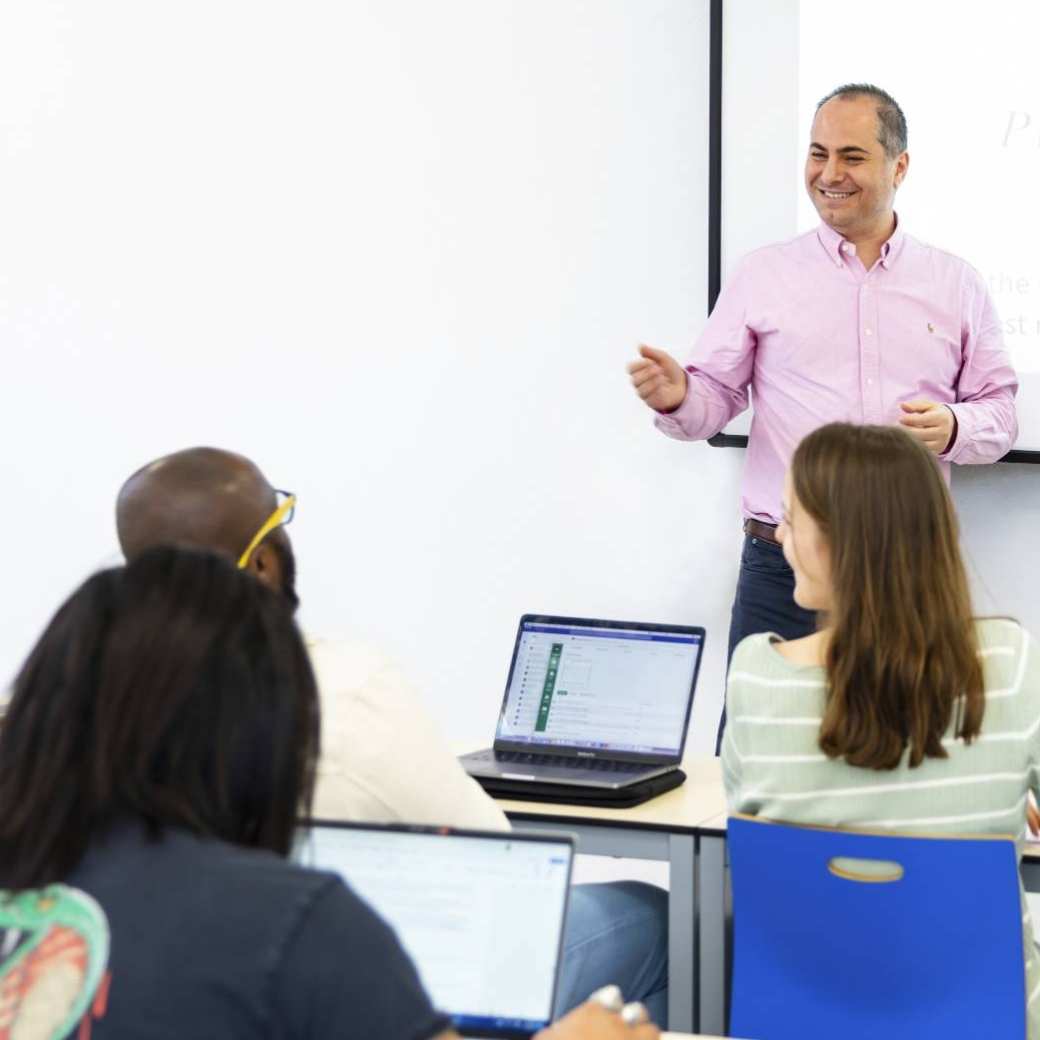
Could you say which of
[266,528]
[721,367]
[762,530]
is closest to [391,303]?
[721,367]

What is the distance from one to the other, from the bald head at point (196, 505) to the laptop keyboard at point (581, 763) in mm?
799

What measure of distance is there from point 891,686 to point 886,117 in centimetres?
184

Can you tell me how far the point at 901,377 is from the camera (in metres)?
3.41

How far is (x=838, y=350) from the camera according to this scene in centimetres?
344

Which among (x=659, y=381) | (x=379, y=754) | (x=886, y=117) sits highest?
(x=886, y=117)

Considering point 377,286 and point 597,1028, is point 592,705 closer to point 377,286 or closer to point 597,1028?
point 597,1028

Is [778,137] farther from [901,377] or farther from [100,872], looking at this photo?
[100,872]

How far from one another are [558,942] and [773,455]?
2.21m

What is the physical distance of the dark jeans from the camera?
346 centimetres

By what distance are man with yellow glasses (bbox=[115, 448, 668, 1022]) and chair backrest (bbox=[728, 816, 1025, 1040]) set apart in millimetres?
369

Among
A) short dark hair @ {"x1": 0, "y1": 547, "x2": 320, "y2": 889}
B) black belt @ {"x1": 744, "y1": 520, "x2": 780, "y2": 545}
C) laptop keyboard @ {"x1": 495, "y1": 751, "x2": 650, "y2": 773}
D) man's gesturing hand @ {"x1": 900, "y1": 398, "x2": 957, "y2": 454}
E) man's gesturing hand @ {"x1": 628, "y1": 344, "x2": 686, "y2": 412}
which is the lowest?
laptop keyboard @ {"x1": 495, "y1": 751, "x2": 650, "y2": 773}

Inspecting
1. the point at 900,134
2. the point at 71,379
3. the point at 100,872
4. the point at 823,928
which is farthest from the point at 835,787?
the point at 71,379

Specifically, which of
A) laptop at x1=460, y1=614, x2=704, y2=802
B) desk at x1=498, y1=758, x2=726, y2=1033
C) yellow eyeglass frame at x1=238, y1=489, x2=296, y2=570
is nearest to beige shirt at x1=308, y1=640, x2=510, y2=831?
yellow eyeglass frame at x1=238, y1=489, x2=296, y2=570

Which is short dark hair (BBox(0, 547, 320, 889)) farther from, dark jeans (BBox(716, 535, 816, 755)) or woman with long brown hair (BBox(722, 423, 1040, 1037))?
dark jeans (BBox(716, 535, 816, 755))
